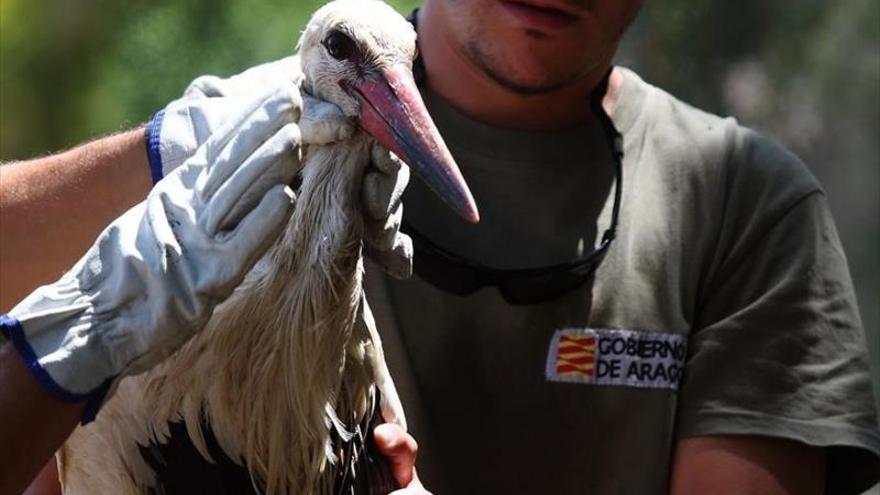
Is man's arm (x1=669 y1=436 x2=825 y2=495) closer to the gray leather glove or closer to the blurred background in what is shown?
the gray leather glove

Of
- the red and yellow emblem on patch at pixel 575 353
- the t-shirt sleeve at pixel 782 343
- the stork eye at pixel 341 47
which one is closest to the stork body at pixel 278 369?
the stork eye at pixel 341 47

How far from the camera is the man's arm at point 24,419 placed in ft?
6.95

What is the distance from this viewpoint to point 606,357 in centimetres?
318

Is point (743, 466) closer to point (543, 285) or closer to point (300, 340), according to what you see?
point (543, 285)

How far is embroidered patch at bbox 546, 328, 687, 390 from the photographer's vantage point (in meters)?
3.17

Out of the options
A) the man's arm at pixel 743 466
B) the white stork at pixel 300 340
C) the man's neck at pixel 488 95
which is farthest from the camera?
the man's neck at pixel 488 95

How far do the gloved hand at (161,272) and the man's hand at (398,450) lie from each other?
616 mm

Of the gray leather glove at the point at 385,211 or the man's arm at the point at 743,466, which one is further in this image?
the man's arm at the point at 743,466

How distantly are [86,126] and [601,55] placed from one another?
2.62m

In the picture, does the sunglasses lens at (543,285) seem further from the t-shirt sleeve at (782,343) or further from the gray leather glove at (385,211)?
the gray leather glove at (385,211)

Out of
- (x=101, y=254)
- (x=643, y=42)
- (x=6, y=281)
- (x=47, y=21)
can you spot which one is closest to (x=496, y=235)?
(x=6, y=281)

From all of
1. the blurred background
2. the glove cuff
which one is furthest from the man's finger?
the blurred background

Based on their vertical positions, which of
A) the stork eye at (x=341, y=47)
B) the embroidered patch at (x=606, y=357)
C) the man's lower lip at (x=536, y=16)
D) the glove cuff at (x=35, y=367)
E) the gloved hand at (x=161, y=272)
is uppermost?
the man's lower lip at (x=536, y=16)

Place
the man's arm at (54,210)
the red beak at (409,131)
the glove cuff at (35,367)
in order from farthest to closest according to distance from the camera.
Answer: the man's arm at (54,210) < the red beak at (409,131) < the glove cuff at (35,367)
